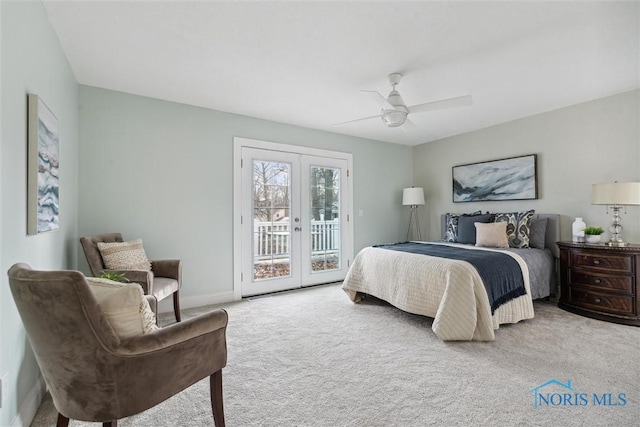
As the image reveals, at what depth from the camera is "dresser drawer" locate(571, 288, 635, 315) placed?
306 cm

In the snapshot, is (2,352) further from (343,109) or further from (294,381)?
(343,109)

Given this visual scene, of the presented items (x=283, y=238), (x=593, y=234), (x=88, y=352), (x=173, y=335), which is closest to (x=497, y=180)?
(x=593, y=234)

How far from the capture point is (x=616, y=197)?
3.12 metres

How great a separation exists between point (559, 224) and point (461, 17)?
315 centimetres

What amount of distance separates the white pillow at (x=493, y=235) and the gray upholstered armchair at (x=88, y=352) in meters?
3.69

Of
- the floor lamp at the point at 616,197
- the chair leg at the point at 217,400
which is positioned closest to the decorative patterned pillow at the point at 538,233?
the floor lamp at the point at 616,197

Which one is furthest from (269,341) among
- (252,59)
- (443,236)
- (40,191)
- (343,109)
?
(443,236)

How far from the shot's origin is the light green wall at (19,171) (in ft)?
4.65

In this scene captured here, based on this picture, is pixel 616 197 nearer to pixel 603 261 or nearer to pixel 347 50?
pixel 603 261

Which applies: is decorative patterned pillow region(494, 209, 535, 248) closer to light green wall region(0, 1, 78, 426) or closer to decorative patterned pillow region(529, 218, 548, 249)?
decorative patterned pillow region(529, 218, 548, 249)

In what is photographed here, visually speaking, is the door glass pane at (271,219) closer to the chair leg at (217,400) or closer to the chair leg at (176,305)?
the chair leg at (176,305)

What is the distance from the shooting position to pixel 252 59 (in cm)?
266

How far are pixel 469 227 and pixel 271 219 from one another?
277 cm

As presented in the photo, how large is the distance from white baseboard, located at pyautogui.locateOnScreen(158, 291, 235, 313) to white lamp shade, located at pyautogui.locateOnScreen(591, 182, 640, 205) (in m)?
4.29
